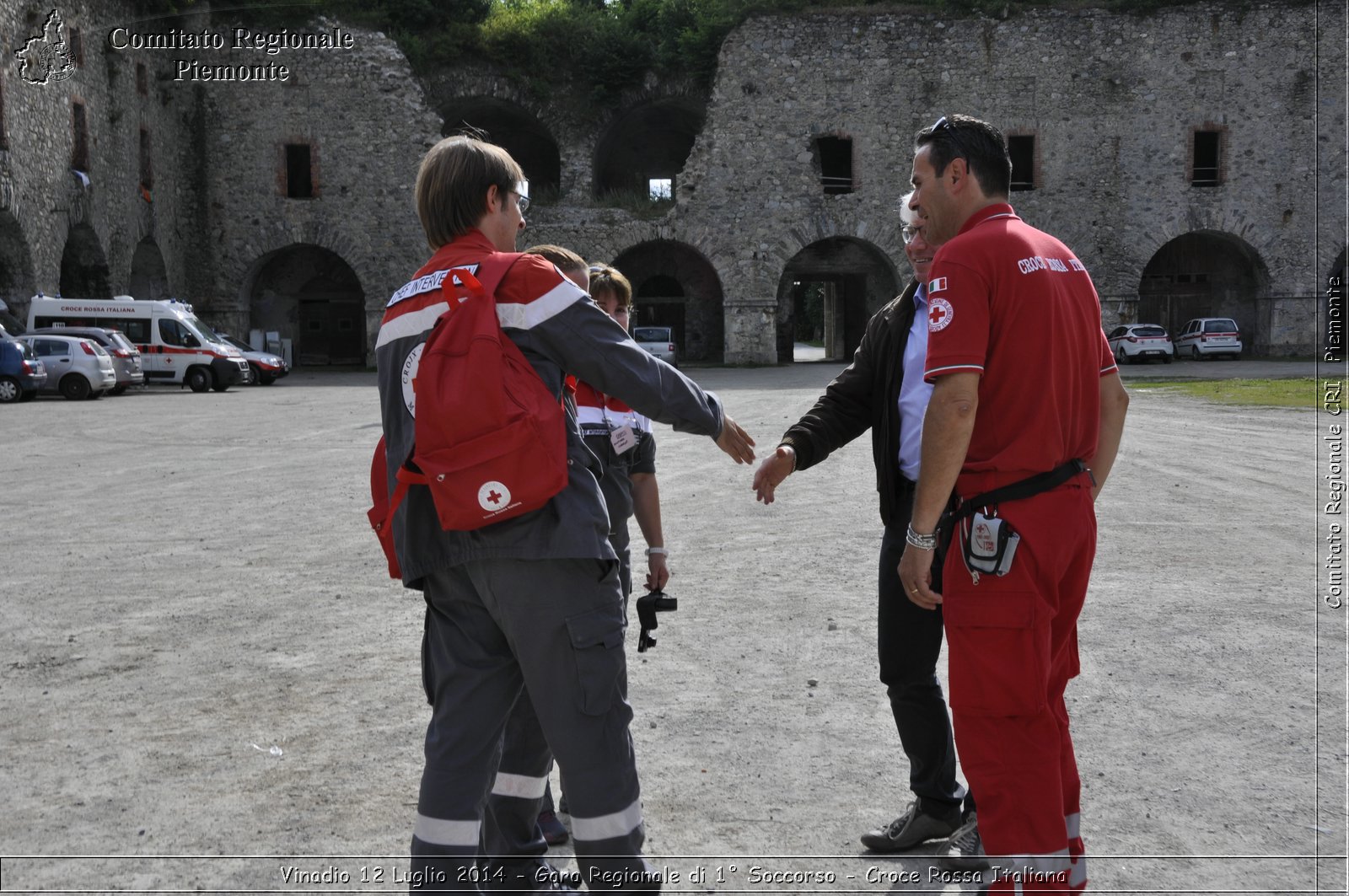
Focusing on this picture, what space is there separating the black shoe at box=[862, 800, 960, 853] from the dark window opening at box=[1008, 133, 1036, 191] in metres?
29.1

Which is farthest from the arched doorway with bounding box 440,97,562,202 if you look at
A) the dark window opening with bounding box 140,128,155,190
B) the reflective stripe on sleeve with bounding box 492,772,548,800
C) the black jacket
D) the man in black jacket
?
the reflective stripe on sleeve with bounding box 492,772,548,800

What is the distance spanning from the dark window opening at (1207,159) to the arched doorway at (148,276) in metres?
26.7

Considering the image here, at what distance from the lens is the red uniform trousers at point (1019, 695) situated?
2.48 metres

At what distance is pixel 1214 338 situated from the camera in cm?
3077

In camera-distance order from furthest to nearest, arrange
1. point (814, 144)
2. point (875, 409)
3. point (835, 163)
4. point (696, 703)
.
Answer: point (835, 163) < point (814, 144) < point (696, 703) < point (875, 409)

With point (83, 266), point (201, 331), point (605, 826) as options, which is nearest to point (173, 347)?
point (201, 331)

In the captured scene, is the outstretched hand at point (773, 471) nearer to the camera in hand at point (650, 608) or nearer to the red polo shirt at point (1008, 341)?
the camera in hand at point (650, 608)

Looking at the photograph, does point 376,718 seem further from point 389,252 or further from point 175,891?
point 389,252

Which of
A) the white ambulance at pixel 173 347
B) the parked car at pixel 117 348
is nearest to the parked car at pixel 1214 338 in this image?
the white ambulance at pixel 173 347

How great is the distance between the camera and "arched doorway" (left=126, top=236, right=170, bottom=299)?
28.3 metres

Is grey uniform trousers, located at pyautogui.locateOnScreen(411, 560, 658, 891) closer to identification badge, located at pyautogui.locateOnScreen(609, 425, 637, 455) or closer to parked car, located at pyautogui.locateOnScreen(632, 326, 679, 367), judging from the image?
identification badge, located at pyautogui.locateOnScreen(609, 425, 637, 455)

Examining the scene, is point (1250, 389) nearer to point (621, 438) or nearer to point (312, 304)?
point (621, 438)

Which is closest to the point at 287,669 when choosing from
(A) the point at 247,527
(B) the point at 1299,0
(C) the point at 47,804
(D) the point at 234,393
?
(C) the point at 47,804

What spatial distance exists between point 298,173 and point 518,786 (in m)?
30.3
